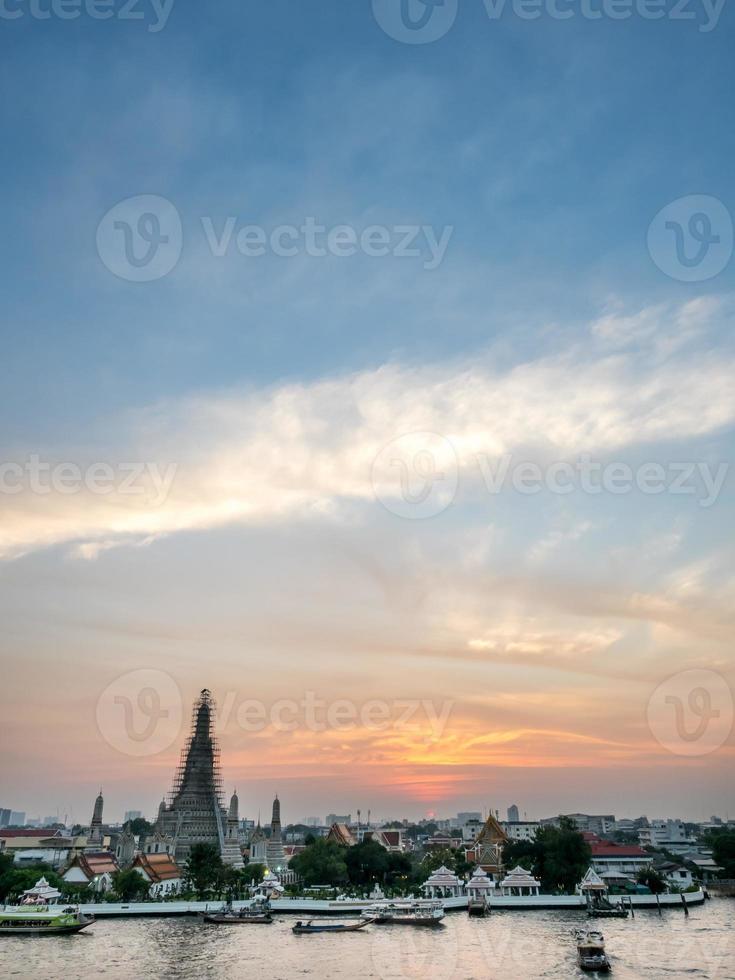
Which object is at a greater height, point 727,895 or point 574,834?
point 574,834

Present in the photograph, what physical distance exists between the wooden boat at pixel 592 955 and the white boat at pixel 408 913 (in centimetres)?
1762

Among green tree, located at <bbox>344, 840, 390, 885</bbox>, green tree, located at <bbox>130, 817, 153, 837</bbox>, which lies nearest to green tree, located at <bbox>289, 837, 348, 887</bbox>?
green tree, located at <bbox>344, 840, 390, 885</bbox>

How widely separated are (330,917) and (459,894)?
55.9ft

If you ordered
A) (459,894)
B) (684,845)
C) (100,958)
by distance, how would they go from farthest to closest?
(684,845), (459,894), (100,958)

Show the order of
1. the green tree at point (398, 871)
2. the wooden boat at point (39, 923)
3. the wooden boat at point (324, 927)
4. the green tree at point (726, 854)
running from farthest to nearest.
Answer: the green tree at point (726, 854) < the green tree at point (398, 871) < the wooden boat at point (324, 927) < the wooden boat at point (39, 923)

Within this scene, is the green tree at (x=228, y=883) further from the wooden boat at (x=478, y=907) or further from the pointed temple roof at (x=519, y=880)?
the pointed temple roof at (x=519, y=880)

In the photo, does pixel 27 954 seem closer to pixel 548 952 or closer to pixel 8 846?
pixel 548 952

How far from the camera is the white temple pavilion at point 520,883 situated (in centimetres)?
6412

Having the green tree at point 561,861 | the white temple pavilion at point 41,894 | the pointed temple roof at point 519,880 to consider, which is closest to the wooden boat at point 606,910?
the green tree at point 561,861

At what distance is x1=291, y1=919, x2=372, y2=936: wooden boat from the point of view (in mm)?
48188

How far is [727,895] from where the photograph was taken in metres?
70.9

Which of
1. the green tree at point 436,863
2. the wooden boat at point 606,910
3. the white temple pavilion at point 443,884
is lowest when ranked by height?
the wooden boat at point 606,910

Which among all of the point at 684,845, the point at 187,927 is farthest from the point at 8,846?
the point at 684,845

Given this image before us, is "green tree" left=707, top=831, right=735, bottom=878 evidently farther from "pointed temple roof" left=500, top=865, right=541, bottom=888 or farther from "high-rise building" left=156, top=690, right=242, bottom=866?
"high-rise building" left=156, top=690, right=242, bottom=866
